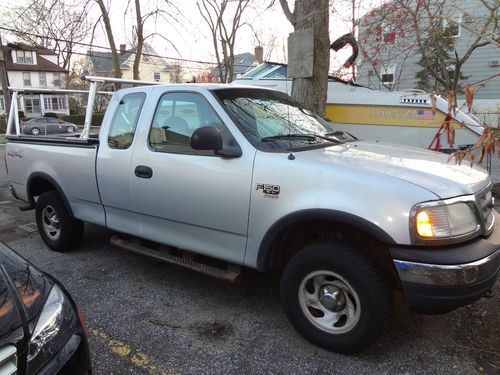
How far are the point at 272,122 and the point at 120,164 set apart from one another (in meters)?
1.50

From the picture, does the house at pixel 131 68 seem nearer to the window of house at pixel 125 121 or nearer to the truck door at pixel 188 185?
the window of house at pixel 125 121

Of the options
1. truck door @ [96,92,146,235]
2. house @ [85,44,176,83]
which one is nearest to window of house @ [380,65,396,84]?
truck door @ [96,92,146,235]

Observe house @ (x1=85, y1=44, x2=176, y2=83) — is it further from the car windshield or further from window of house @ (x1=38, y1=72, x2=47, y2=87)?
the car windshield

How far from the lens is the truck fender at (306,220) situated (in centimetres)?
265

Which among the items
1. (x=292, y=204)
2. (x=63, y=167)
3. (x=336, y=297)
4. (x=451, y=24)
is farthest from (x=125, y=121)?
(x=451, y=24)

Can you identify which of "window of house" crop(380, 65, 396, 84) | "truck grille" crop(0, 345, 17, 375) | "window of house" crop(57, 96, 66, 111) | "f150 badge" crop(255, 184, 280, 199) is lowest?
"window of house" crop(57, 96, 66, 111)

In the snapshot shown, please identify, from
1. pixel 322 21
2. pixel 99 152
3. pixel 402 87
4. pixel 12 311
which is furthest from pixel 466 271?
pixel 402 87

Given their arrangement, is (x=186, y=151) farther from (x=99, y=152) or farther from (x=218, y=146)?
(x=99, y=152)

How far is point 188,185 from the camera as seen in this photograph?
11.6 feet

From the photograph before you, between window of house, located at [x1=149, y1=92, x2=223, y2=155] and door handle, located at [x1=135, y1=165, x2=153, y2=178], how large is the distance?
0.19 metres

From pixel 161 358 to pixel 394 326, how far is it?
1787 mm

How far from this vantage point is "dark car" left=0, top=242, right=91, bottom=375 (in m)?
1.91

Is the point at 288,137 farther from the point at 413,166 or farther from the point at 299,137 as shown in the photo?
the point at 413,166

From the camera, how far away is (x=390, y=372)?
283 cm
